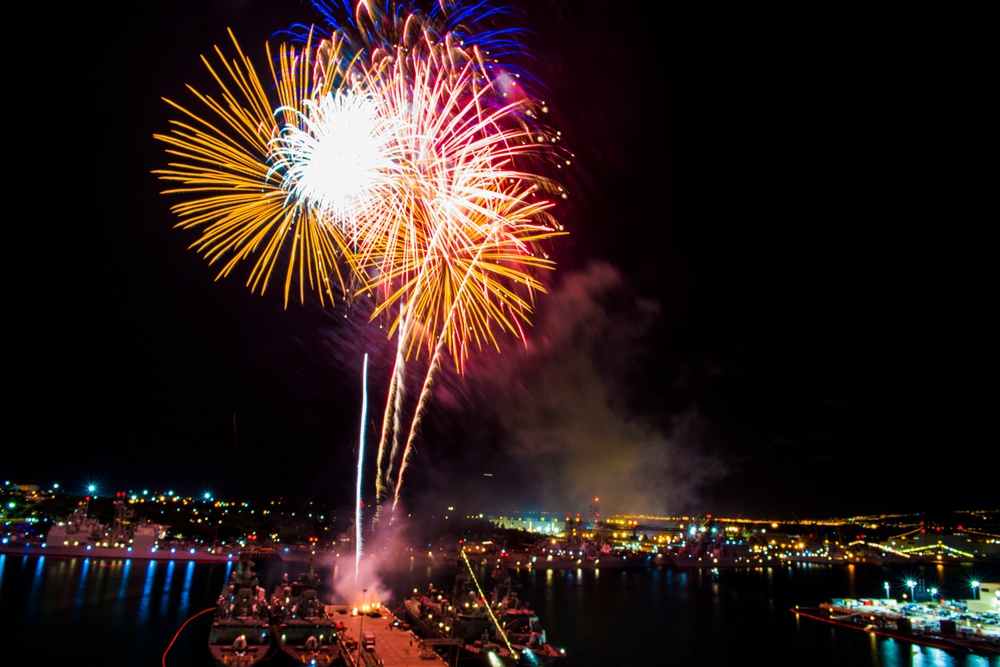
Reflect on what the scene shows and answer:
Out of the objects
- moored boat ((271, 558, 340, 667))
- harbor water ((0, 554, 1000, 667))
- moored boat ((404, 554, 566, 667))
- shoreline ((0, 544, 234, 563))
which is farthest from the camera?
shoreline ((0, 544, 234, 563))

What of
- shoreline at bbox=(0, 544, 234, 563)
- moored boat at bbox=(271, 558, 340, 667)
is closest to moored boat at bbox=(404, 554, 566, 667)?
moored boat at bbox=(271, 558, 340, 667)

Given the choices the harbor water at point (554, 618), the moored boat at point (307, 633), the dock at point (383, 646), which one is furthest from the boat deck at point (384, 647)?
the harbor water at point (554, 618)

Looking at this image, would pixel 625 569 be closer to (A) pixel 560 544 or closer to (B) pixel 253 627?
(A) pixel 560 544

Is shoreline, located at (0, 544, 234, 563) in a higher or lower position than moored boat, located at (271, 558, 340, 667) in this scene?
higher

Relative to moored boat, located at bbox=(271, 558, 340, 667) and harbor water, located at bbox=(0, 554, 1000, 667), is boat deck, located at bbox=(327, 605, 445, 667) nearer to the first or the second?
moored boat, located at bbox=(271, 558, 340, 667)

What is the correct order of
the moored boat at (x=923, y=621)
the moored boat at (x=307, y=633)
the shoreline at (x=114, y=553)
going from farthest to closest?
the shoreline at (x=114, y=553)
the moored boat at (x=923, y=621)
the moored boat at (x=307, y=633)

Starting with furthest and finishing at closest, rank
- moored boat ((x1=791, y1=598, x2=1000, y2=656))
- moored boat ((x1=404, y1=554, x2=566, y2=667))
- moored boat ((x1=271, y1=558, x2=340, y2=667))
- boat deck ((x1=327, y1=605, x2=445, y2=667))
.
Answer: moored boat ((x1=791, y1=598, x2=1000, y2=656)) → moored boat ((x1=404, y1=554, x2=566, y2=667)) → moored boat ((x1=271, y1=558, x2=340, y2=667)) → boat deck ((x1=327, y1=605, x2=445, y2=667))

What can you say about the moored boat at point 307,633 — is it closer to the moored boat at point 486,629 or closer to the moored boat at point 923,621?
the moored boat at point 486,629

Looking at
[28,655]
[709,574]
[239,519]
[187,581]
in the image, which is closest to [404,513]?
[239,519]

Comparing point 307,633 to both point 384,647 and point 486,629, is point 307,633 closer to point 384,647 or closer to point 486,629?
point 384,647
